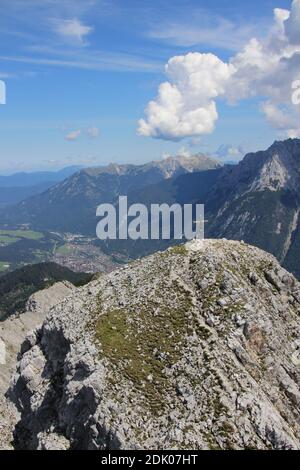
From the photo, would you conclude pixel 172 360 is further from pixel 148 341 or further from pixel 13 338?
pixel 13 338

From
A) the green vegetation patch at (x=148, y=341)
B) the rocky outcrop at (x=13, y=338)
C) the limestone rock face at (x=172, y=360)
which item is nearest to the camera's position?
the limestone rock face at (x=172, y=360)

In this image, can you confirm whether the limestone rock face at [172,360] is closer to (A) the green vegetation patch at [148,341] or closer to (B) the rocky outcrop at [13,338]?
(A) the green vegetation patch at [148,341]

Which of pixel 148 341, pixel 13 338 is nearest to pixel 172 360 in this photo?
pixel 148 341

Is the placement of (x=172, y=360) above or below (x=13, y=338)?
above

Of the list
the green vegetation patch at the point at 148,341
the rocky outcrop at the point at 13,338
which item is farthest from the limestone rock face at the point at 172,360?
the rocky outcrop at the point at 13,338
